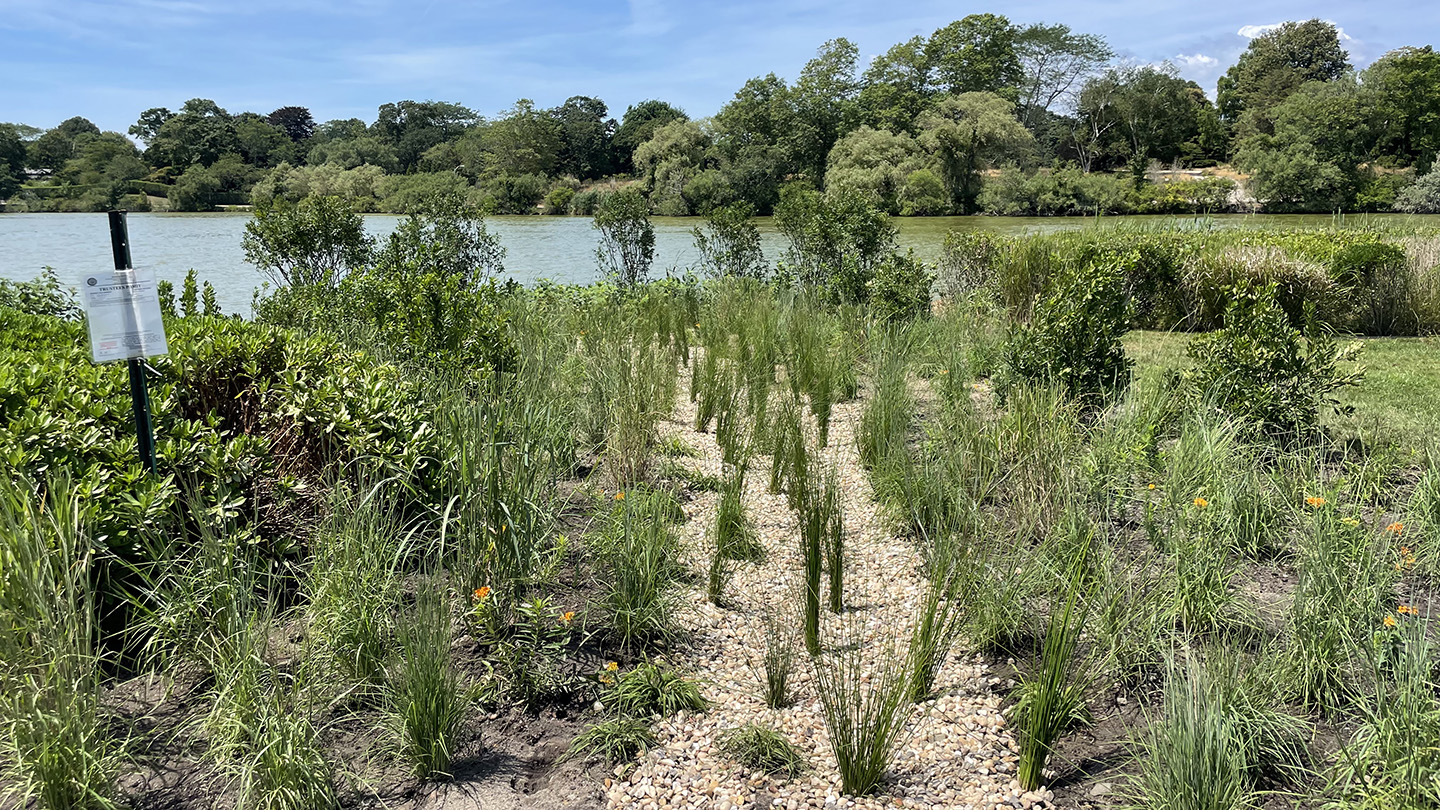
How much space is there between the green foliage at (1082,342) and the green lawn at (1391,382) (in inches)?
19.8

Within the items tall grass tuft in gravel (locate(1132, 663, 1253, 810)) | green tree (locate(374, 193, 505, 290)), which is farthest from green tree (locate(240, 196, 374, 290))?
tall grass tuft in gravel (locate(1132, 663, 1253, 810))

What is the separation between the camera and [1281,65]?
171 ft

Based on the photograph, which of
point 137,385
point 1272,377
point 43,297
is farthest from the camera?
point 43,297

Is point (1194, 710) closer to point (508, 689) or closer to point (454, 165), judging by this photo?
point (508, 689)

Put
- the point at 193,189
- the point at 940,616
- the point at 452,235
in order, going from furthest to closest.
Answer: the point at 193,189
the point at 452,235
the point at 940,616

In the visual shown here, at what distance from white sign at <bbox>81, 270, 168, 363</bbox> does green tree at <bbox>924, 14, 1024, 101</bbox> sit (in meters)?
55.2

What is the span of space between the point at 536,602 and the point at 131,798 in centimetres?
111

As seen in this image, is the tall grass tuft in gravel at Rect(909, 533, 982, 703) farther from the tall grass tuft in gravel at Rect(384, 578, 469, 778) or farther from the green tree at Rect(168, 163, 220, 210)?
the green tree at Rect(168, 163, 220, 210)

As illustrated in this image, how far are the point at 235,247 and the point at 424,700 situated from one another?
22067 mm

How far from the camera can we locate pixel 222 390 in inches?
139

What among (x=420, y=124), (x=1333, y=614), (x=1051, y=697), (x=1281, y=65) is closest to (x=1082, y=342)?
(x=1333, y=614)

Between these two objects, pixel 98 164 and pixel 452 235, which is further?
pixel 98 164

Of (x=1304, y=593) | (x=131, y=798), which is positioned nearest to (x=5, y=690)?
(x=131, y=798)

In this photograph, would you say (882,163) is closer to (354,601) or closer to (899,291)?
(899,291)
